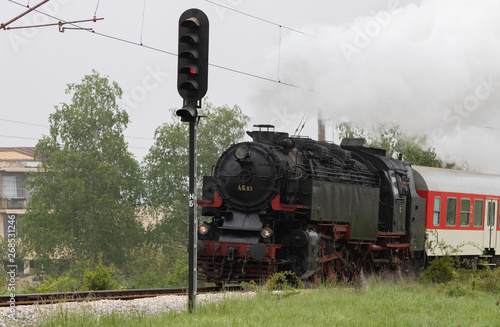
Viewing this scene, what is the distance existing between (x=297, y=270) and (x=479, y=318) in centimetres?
483

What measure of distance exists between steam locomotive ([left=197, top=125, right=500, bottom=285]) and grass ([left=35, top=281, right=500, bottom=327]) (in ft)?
6.51

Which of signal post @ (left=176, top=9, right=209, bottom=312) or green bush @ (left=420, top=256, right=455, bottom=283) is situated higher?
signal post @ (left=176, top=9, right=209, bottom=312)

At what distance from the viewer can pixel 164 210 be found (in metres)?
38.4

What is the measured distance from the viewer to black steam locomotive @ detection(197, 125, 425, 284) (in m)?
12.9

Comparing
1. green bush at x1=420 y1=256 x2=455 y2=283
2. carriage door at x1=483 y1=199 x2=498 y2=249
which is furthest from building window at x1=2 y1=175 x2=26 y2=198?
green bush at x1=420 y1=256 x2=455 y2=283

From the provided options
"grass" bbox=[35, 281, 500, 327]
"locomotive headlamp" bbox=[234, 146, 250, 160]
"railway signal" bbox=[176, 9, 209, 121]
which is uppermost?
"railway signal" bbox=[176, 9, 209, 121]

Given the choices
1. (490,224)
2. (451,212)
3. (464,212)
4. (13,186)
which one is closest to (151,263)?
(13,186)

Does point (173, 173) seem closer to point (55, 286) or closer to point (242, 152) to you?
point (55, 286)

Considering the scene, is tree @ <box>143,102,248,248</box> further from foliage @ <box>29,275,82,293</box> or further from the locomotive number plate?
the locomotive number plate

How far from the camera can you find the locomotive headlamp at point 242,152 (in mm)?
13141

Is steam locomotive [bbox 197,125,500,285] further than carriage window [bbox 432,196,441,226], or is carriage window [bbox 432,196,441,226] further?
carriage window [bbox 432,196,441,226]

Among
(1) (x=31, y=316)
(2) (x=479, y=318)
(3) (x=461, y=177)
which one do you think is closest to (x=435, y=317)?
(2) (x=479, y=318)

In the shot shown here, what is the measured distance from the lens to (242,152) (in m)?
13.2

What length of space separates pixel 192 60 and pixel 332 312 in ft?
11.7
